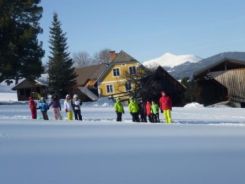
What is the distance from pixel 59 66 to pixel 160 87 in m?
20.5

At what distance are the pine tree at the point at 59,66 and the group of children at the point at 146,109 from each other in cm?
3856

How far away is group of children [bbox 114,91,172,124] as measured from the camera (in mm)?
24625

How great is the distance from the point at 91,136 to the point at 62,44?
206 ft

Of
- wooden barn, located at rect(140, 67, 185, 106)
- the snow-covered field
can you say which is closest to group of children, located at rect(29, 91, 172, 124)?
the snow-covered field

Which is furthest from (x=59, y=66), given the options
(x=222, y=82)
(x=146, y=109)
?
(x=146, y=109)

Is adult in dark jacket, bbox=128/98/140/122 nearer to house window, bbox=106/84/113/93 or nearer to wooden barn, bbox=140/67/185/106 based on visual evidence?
wooden barn, bbox=140/67/185/106

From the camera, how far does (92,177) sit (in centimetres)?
779

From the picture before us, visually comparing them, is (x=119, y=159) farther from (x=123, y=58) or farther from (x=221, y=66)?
(x=123, y=58)

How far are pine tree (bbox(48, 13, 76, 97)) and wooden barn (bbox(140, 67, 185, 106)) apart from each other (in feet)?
48.6

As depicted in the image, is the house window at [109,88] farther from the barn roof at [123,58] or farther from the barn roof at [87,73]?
the barn roof at [87,73]

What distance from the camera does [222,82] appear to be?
4847 cm

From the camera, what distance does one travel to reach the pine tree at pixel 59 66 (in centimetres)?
Result: 6619

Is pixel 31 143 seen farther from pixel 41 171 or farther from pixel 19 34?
pixel 19 34

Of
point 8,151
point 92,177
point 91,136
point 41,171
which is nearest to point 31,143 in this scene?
point 8,151
